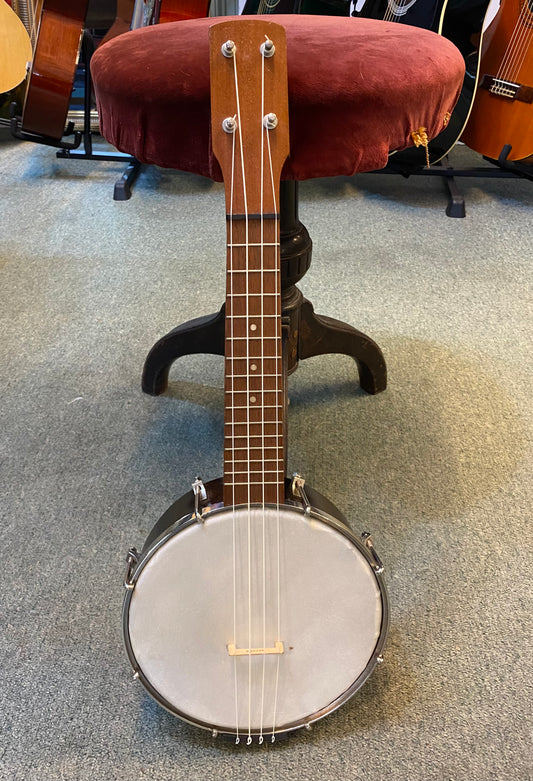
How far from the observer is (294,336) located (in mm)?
1087

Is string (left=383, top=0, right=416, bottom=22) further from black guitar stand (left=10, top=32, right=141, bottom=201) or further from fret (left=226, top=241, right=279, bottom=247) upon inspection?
fret (left=226, top=241, right=279, bottom=247)

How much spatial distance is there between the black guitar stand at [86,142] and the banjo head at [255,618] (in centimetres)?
167

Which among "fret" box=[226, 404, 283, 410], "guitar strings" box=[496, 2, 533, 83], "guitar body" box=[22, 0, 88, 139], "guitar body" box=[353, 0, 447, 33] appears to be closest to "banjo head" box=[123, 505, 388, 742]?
"fret" box=[226, 404, 283, 410]

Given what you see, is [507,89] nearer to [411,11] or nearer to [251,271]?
[411,11]

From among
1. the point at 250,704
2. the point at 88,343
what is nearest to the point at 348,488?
the point at 250,704

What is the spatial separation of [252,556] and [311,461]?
0.46 m

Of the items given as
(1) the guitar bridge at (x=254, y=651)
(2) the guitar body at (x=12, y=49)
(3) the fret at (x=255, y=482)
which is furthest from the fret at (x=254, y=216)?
(2) the guitar body at (x=12, y=49)

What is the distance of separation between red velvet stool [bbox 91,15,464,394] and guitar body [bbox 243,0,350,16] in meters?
1.19

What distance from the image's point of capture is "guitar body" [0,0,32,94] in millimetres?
2156

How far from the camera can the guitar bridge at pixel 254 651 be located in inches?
25.8

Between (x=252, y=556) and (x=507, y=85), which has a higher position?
(x=507, y=85)

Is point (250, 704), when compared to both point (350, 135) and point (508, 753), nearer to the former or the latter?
point (508, 753)

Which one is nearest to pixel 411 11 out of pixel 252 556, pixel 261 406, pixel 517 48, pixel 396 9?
pixel 396 9

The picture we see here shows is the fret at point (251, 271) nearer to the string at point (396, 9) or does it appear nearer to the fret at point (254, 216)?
the fret at point (254, 216)
